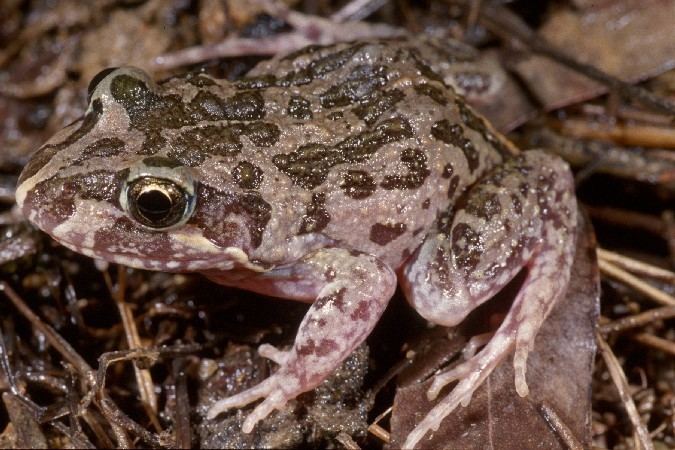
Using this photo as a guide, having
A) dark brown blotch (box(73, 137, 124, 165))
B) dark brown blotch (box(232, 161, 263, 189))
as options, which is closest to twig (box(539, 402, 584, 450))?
dark brown blotch (box(232, 161, 263, 189))

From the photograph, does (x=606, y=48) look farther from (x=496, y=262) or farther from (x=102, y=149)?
(x=102, y=149)

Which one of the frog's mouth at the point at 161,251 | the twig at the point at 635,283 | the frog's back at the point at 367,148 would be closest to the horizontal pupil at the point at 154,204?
the frog's mouth at the point at 161,251

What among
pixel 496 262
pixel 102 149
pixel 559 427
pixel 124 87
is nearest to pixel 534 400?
pixel 559 427

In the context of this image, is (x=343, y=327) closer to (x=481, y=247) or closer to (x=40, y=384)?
(x=481, y=247)

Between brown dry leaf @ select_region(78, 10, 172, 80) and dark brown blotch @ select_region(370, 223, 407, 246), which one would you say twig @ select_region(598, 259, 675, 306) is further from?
brown dry leaf @ select_region(78, 10, 172, 80)

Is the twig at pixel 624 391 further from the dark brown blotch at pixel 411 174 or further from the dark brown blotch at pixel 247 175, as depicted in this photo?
the dark brown blotch at pixel 247 175

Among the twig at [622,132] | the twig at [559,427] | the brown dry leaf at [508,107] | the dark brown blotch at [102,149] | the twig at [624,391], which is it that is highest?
the dark brown blotch at [102,149]

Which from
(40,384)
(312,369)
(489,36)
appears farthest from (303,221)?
(489,36)
